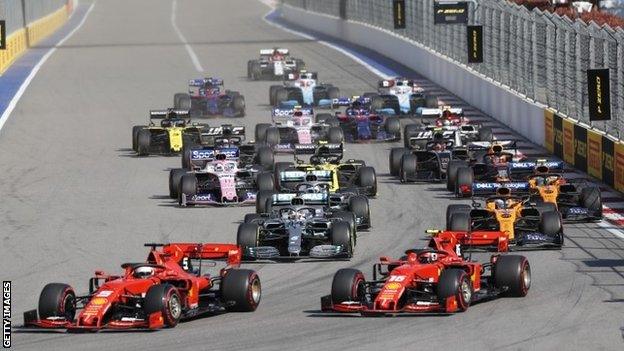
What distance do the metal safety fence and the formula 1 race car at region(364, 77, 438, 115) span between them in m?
2.36

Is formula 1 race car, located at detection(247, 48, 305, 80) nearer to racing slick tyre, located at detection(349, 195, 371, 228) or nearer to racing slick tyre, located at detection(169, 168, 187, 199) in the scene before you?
racing slick tyre, located at detection(169, 168, 187, 199)

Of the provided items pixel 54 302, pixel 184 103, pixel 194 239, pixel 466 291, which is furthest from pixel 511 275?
pixel 184 103

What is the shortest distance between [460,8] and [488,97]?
5.50m

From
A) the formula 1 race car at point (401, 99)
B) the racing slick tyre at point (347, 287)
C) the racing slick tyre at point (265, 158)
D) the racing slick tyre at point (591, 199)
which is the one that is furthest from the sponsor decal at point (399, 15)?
the racing slick tyre at point (347, 287)

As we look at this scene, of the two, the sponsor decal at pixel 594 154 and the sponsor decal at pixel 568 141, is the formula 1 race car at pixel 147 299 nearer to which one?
the sponsor decal at pixel 594 154

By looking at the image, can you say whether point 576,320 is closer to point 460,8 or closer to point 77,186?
point 77,186

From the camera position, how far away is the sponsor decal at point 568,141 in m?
40.8

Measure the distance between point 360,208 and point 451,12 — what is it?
28.1 m

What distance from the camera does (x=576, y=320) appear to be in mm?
22594

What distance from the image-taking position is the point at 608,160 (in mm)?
36781

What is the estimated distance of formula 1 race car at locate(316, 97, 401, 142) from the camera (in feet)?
154

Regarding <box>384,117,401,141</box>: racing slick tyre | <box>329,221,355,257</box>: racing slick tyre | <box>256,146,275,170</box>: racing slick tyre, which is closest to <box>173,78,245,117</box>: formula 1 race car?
<box>384,117,401,141</box>: racing slick tyre

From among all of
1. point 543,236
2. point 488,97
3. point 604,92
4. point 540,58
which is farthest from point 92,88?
point 543,236

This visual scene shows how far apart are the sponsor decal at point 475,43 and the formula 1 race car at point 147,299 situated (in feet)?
103
